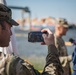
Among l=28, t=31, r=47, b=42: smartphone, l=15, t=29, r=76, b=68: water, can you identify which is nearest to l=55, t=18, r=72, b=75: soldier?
l=28, t=31, r=47, b=42: smartphone

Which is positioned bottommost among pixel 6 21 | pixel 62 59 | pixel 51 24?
pixel 51 24

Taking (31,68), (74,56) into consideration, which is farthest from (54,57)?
(74,56)

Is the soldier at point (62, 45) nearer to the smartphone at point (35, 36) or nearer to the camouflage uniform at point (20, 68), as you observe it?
the smartphone at point (35, 36)

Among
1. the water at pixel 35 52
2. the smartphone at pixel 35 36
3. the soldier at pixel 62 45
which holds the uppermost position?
the smartphone at pixel 35 36

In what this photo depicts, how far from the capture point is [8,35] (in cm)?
Answer: 212

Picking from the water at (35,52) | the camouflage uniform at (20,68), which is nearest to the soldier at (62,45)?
the camouflage uniform at (20,68)

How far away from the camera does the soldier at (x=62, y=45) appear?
4.10 metres

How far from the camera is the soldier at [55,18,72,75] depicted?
4.10 metres

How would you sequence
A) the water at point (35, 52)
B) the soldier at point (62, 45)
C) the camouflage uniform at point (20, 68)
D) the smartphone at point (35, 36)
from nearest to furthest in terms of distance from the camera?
the camouflage uniform at point (20, 68) < the smartphone at point (35, 36) < the soldier at point (62, 45) < the water at point (35, 52)

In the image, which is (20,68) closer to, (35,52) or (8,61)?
(8,61)

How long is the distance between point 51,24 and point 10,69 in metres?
138

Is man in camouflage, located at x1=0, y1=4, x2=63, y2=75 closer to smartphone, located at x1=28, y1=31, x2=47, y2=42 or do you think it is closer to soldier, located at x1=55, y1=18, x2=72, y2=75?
smartphone, located at x1=28, y1=31, x2=47, y2=42

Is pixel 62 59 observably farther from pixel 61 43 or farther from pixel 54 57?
pixel 54 57

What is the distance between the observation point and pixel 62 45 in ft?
15.4
